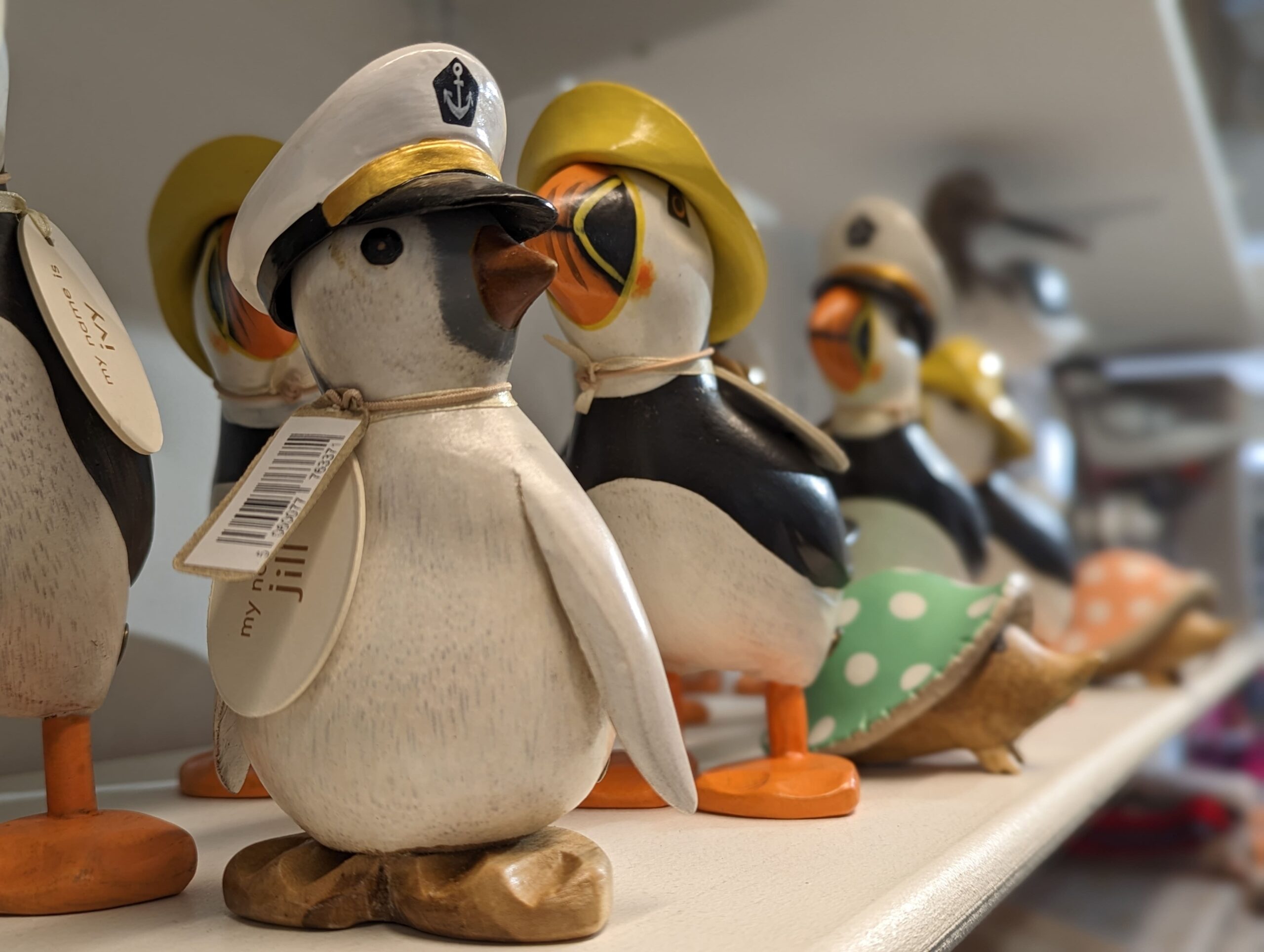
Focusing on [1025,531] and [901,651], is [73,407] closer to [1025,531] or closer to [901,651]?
[901,651]

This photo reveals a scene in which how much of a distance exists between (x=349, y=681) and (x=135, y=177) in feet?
1.29

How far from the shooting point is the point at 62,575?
1.40 feet

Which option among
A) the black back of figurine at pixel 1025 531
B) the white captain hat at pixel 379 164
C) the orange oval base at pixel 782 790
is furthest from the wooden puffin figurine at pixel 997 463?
the white captain hat at pixel 379 164

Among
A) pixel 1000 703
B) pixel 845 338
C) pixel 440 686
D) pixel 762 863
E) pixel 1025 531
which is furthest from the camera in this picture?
pixel 1025 531

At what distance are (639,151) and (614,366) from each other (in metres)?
0.10

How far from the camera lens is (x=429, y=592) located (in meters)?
0.38

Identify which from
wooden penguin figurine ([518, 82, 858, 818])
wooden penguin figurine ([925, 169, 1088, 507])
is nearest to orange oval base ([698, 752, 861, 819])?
wooden penguin figurine ([518, 82, 858, 818])

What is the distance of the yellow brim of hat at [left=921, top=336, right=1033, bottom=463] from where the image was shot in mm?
1049

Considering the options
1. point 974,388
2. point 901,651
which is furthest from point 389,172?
point 974,388

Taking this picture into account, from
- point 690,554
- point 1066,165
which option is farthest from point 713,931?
point 1066,165

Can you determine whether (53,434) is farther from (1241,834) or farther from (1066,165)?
(1241,834)

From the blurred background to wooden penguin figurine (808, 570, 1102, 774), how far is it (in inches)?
8.8

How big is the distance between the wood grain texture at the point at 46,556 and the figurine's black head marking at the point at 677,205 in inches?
11.5

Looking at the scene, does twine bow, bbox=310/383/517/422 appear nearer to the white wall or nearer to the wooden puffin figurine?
the white wall
